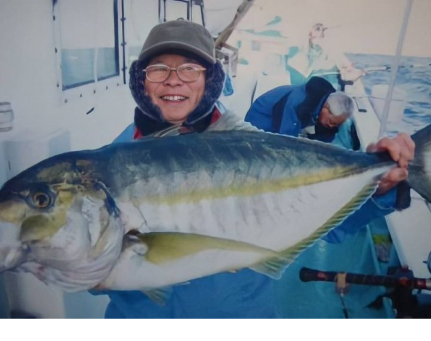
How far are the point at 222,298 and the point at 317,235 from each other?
0.43 metres

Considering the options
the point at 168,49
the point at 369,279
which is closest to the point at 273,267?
the point at 369,279

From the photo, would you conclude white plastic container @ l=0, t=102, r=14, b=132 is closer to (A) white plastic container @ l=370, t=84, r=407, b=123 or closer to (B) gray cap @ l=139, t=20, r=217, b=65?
(B) gray cap @ l=139, t=20, r=217, b=65

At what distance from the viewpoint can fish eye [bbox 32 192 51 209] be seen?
1.53 metres

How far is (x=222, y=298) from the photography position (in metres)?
1.75

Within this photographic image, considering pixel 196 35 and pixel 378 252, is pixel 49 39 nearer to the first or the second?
pixel 196 35

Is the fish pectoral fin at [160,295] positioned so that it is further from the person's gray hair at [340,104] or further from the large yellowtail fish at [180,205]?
the person's gray hair at [340,104]

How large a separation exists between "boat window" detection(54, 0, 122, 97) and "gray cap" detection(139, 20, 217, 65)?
12cm

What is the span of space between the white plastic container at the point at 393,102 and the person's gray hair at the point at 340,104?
9 cm

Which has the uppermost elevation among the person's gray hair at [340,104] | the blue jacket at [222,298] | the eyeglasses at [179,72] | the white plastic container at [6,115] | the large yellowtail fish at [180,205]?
the eyeglasses at [179,72]

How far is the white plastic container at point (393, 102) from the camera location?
66.4 inches

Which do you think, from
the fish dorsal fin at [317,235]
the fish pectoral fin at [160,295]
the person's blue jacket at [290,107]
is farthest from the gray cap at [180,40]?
the fish pectoral fin at [160,295]

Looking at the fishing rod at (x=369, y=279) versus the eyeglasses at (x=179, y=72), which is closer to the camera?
the eyeglasses at (x=179, y=72)

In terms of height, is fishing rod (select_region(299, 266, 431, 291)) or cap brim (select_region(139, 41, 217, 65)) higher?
cap brim (select_region(139, 41, 217, 65))

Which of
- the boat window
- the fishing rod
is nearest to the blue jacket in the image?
the fishing rod
